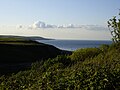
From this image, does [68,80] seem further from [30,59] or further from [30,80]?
[30,59]

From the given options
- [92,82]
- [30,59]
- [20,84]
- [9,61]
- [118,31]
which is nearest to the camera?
[92,82]

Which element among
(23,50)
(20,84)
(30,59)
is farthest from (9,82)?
(23,50)

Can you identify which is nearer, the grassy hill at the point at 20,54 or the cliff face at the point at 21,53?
the grassy hill at the point at 20,54

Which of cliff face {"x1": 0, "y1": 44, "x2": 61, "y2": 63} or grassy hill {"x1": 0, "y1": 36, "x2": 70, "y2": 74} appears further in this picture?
cliff face {"x1": 0, "y1": 44, "x2": 61, "y2": 63}

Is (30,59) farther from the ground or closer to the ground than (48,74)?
closer to the ground

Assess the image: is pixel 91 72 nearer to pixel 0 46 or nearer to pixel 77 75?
pixel 77 75

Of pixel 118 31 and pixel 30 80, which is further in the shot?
pixel 118 31

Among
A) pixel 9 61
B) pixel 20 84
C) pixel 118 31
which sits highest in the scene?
pixel 118 31

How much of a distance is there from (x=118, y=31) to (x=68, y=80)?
56.2 ft

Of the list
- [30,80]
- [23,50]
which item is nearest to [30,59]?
[23,50]

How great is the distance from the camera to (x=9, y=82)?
10594mm

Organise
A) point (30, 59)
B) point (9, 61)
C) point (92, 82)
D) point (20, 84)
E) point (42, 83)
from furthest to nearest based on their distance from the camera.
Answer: point (30, 59)
point (9, 61)
point (20, 84)
point (42, 83)
point (92, 82)

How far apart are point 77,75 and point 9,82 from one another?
2.39 metres

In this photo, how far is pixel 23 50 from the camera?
72688 millimetres
